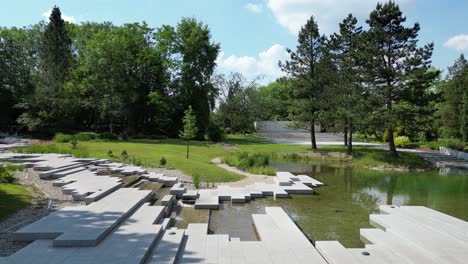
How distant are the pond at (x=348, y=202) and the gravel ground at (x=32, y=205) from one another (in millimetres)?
4108

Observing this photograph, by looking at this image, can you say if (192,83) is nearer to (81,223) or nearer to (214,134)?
(214,134)

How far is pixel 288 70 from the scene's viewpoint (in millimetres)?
29969

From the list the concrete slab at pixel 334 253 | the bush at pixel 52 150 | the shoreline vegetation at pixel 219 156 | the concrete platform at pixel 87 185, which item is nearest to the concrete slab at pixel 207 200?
the shoreline vegetation at pixel 219 156

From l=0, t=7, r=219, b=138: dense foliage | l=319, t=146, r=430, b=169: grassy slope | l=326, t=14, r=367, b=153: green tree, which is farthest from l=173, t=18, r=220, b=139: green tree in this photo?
l=319, t=146, r=430, b=169: grassy slope

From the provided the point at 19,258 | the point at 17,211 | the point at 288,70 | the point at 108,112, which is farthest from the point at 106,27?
the point at 19,258

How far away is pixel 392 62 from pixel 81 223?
927 inches

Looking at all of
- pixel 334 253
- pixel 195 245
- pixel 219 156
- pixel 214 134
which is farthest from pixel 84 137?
pixel 334 253

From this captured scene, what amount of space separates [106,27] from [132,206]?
40.7 meters

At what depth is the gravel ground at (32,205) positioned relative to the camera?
19.8ft

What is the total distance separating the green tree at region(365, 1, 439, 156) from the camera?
23.0 m

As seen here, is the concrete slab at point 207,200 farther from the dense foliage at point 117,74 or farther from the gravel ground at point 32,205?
the dense foliage at point 117,74

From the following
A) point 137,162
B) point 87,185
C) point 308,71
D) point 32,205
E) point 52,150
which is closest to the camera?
point 32,205

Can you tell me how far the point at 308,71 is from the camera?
97.3 ft

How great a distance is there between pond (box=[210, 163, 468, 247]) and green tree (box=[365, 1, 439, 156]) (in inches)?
244
